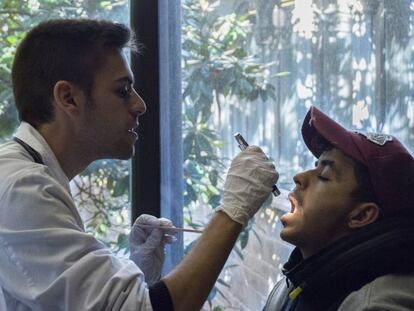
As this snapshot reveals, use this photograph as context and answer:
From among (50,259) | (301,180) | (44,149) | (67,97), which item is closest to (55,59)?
(67,97)

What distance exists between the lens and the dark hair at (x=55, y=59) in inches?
55.7

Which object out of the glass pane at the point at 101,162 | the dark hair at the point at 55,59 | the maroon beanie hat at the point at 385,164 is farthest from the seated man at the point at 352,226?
the glass pane at the point at 101,162

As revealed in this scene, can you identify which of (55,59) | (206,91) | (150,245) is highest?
(55,59)

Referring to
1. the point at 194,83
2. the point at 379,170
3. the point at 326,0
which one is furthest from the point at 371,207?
the point at 194,83

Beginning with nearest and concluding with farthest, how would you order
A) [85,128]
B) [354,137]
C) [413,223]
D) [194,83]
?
[413,223], [354,137], [85,128], [194,83]

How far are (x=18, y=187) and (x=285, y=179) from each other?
32.8 inches

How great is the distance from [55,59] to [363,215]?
2.51 ft

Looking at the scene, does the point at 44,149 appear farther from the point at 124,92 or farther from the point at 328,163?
the point at 328,163

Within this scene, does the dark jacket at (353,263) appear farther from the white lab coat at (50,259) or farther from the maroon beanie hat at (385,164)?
the white lab coat at (50,259)

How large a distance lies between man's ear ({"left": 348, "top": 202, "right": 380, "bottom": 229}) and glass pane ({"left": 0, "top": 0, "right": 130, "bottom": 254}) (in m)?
0.97

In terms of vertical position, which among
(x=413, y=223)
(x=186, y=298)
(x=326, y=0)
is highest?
(x=326, y=0)

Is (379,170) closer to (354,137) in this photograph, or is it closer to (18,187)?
(354,137)

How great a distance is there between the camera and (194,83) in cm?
203

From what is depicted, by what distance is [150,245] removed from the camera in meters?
1.63
